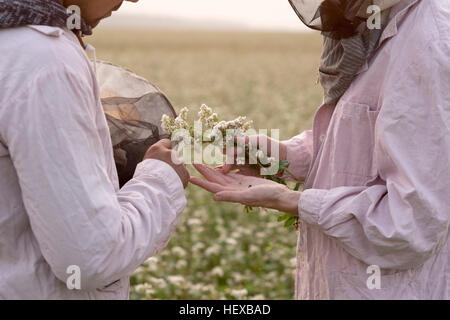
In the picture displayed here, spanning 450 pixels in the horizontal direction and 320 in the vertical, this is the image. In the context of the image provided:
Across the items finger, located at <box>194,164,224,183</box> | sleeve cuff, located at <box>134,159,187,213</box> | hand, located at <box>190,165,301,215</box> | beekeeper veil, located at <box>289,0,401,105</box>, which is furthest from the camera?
finger, located at <box>194,164,224,183</box>

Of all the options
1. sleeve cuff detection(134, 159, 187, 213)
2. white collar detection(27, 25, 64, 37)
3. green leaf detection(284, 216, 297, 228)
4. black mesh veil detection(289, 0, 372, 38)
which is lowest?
green leaf detection(284, 216, 297, 228)

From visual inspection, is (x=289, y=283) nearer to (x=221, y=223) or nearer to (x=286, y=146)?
(x=221, y=223)

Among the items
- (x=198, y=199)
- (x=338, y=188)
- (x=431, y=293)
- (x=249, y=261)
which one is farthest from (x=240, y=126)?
(x=198, y=199)

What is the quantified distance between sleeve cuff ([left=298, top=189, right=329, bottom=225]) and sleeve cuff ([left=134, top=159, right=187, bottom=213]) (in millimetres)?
401

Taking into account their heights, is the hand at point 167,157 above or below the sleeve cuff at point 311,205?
above

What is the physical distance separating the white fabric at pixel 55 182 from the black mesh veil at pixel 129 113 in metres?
0.39

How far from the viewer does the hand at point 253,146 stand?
84.7 inches

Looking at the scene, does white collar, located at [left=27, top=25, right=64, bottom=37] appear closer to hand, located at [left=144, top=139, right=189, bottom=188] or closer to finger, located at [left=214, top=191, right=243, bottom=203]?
hand, located at [left=144, top=139, right=189, bottom=188]

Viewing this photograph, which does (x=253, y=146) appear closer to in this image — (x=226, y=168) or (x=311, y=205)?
(x=226, y=168)


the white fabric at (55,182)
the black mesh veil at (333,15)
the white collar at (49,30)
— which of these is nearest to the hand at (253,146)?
the black mesh veil at (333,15)

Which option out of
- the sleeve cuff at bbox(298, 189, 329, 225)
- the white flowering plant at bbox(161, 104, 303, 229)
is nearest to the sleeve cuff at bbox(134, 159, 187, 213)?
the white flowering plant at bbox(161, 104, 303, 229)

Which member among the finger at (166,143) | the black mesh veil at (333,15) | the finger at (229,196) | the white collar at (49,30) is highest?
the black mesh veil at (333,15)

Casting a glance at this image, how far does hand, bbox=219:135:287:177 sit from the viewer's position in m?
2.15

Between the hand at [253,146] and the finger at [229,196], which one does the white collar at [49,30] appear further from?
the hand at [253,146]
